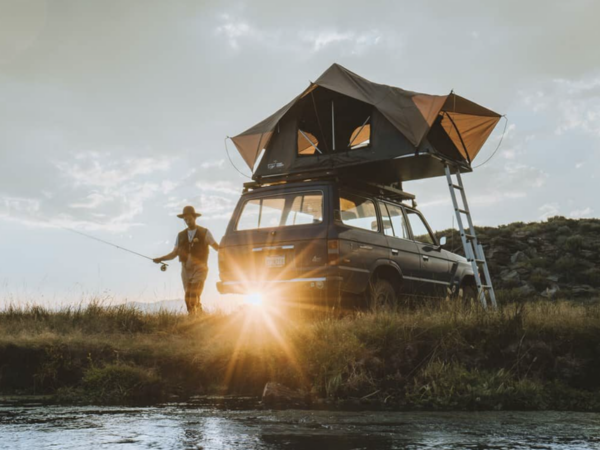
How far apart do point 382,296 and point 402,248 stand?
974 mm

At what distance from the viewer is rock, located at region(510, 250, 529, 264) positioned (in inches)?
867

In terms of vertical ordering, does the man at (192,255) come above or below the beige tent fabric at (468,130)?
below

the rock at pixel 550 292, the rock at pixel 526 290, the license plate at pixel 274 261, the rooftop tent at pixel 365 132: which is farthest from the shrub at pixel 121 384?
the rock at pixel 550 292

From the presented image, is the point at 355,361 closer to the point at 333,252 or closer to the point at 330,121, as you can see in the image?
the point at 333,252

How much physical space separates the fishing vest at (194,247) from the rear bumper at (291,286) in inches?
70.4

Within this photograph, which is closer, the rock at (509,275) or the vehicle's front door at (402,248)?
the vehicle's front door at (402,248)

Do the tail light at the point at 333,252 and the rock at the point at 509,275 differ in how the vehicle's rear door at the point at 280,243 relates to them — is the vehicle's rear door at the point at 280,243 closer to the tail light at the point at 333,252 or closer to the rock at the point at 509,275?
the tail light at the point at 333,252

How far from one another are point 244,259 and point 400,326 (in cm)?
267

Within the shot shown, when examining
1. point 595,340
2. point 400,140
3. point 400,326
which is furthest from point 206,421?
point 400,140

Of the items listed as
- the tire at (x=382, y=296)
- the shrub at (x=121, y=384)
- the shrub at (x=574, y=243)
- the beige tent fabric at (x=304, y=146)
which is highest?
the beige tent fabric at (x=304, y=146)

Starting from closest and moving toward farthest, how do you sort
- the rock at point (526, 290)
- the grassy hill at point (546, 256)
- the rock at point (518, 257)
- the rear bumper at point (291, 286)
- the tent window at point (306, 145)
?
the rear bumper at point (291, 286)
the tent window at point (306, 145)
the rock at point (526, 290)
the grassy hill at point (546, 256)
the rock at point (518, 257)

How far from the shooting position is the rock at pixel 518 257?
72.3ft

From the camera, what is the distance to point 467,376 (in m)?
6.68

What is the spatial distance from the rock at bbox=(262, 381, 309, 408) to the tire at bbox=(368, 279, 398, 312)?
224cm
